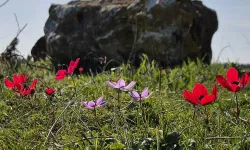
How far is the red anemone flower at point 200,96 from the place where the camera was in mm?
1892

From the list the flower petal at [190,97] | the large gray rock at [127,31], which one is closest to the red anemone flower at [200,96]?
the flower petal at [190,97]

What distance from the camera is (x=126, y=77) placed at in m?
4.75

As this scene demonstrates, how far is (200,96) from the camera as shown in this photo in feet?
6.32

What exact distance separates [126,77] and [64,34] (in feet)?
10.5

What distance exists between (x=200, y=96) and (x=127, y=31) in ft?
17.4

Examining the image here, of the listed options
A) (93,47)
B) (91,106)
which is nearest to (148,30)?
(93,47)

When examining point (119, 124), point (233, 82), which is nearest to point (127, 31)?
point (119, 124)

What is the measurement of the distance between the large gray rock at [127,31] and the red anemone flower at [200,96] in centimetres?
462

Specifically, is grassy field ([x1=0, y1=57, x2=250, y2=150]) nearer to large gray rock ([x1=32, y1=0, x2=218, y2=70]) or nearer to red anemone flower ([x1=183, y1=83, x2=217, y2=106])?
red anemone flower ([x1=183, y1=83, x2=217, y2=106])

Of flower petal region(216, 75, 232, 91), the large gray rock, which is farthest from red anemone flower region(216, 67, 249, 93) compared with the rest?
the large gray rock

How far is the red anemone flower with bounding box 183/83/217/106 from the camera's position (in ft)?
6.21

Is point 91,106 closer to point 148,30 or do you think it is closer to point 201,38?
point 148,30

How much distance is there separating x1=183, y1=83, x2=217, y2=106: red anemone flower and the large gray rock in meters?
4.62

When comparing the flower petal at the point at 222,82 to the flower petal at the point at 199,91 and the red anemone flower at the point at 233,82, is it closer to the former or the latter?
the red anemone flower at the point at 233,82
